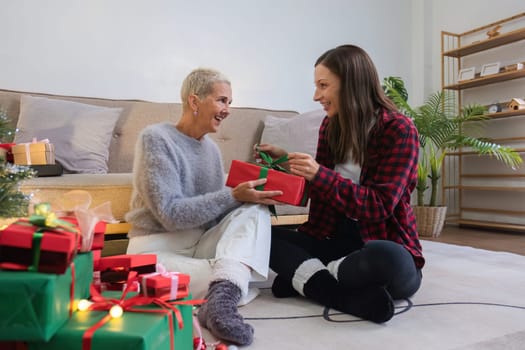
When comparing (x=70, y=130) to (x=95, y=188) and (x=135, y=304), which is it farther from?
(x=135, y=304)

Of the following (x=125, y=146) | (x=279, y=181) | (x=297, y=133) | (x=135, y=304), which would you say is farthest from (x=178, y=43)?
(x=135, y=304)

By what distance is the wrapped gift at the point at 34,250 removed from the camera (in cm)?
60

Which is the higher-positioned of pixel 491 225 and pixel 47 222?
pixel 47 222

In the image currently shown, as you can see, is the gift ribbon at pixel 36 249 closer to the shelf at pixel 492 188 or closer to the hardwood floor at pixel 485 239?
the hardwood floor at pixel 485 239

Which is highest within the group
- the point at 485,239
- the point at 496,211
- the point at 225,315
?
the point at 225,315

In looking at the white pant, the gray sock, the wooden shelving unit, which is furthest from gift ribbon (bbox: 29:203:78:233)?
the wooden shelving unit

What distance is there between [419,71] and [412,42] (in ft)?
0.99

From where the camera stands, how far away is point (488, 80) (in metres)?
3.65

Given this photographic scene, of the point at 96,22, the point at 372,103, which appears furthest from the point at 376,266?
the point at 96,22

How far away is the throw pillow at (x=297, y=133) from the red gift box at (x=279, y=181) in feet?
3.51

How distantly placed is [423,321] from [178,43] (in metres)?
2.53

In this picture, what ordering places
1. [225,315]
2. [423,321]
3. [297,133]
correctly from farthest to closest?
[297,133] < [423,321] < [225,315]

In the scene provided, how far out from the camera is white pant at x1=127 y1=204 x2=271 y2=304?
4.31ft

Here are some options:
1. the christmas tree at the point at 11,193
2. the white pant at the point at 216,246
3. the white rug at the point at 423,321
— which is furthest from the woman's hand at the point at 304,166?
the christmas tree at the point at 11,193
